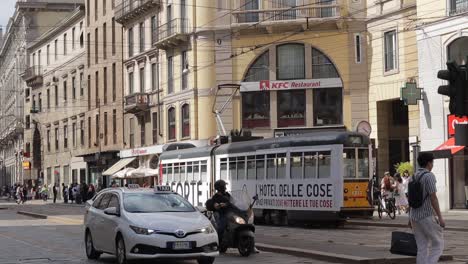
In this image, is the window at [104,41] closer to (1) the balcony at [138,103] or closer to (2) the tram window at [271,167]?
(1) the balcony at [138,103]

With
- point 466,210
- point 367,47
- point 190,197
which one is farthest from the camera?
point 367,47

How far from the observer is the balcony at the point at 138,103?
56125mm

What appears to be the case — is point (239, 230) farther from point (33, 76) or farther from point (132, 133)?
point (33, 76)

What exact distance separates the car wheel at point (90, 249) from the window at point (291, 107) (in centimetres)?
3074

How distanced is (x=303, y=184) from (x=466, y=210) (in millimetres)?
8903

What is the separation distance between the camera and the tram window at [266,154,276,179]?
29484 millimetres

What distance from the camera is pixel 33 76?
86.2 m

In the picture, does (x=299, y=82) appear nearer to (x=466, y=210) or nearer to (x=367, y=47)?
(x=367, y=47)

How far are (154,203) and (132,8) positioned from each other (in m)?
43.1

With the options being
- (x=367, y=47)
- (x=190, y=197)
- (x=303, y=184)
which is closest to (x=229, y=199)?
(x=303, y=184)

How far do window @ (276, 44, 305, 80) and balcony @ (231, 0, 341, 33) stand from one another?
120cm

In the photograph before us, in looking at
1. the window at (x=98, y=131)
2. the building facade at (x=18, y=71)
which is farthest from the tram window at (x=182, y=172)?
the building facade at (x=18, y=71)

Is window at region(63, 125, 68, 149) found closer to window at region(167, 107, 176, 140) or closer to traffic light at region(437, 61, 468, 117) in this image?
window at region(167, 107, 176, 140)

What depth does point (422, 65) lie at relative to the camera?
3528 centimetres
